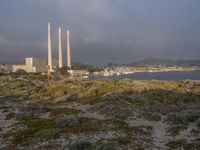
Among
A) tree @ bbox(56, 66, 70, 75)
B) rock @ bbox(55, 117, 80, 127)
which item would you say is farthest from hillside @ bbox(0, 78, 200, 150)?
tree @ bbox(56, 66, 70, 75)

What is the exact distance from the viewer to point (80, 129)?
884 inches

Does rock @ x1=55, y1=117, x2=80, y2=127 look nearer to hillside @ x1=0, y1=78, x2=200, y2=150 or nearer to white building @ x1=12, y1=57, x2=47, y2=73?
hillside @ x1=0, y1=78, x2=200, y2=150

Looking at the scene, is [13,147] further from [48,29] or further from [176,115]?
[48,29]

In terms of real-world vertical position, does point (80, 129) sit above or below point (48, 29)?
below

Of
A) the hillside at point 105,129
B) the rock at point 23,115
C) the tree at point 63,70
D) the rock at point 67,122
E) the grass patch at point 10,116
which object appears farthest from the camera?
the tree at point 63,70

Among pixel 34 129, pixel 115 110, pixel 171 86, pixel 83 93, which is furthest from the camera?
pixel 171 86

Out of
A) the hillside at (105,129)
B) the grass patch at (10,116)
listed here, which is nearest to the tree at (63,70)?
the hillside at (105,129)

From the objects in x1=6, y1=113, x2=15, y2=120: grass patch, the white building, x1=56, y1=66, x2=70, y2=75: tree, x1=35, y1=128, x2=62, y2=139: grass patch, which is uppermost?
the white building

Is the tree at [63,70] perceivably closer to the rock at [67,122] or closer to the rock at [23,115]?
the rock at [23,115]

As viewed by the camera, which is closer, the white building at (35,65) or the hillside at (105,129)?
the hillside at (105,129)

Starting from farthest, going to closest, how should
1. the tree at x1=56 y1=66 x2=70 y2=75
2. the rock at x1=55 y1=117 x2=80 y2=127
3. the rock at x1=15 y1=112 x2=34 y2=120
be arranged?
the tree at x1=56 y1=66 x2=70 y2=75
the rock at x1=15 y1=112 x2=34 y2=120
the rock at x1=55 y1=117 x2=80 y2=127

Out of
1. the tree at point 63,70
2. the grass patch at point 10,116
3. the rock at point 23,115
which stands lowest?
the grass patch at point 10,116

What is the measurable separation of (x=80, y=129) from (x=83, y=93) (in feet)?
85.3

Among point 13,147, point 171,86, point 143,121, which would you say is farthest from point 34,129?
point 171,86
